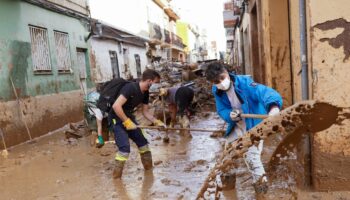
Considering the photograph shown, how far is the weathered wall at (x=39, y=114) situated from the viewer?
9289 millimetres

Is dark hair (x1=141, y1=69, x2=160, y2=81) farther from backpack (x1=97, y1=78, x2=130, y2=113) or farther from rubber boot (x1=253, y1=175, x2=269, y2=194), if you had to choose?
rubber boot (x1=253, y1=175, x2=269, y2=194)

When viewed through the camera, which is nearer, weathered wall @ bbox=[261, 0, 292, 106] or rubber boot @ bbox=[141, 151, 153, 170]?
rubber boot @ bbox=[141, 151, 153, 170]

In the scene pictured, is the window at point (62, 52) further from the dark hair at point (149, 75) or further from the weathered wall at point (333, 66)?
the weathered wall at point (333, 66)

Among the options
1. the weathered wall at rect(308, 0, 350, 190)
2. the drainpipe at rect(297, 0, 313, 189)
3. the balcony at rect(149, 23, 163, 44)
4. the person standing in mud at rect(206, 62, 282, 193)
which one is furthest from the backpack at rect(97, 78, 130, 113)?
the balcony at rect(149, 23, 163, 44)

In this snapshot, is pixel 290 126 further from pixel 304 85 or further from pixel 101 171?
pixel 101 171

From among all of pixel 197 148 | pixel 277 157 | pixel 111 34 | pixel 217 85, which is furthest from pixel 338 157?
pixel 111 34

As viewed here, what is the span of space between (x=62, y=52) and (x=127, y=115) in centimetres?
802

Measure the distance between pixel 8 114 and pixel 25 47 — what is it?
2194mm

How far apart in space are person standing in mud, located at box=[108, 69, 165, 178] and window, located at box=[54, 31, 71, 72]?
7467 mm

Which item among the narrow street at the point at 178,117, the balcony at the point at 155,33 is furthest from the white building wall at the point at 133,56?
the narrow street at the point at 178,117

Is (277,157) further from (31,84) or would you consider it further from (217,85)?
(31,84)

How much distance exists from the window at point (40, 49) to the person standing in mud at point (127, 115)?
20.1ft

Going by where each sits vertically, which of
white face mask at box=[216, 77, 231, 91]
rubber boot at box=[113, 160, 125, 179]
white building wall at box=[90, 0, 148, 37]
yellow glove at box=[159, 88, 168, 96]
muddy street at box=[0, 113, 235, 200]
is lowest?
muddy street at box=[0, 113, 235, 200]

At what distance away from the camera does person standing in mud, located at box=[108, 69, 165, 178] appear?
219 inches
